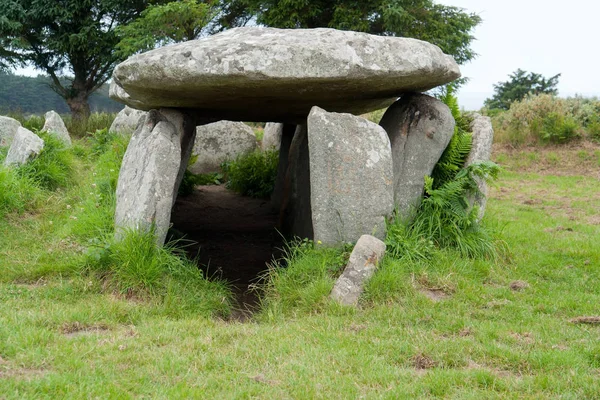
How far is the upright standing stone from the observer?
6609 mm

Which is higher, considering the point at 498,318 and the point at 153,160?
the point at 153,160

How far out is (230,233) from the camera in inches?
410

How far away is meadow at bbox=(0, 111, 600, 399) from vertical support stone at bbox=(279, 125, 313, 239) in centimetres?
221

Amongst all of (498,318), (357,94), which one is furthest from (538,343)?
(357,94)

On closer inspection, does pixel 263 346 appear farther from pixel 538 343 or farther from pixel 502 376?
pixel 538 343

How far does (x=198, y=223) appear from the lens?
11.0m

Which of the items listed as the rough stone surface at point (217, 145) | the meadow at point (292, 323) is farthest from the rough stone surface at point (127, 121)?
the meadow at point (292, 323)

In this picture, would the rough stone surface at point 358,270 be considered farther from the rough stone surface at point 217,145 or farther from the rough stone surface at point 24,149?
the rough stone surface at point 217,145

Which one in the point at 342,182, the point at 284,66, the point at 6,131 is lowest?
the point at 6,131

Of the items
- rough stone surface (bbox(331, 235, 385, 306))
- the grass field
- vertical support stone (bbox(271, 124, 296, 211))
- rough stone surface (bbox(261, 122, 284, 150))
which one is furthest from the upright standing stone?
rough stone surface (bbox(261, 122, 284, 150))

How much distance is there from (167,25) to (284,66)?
18.5 meters

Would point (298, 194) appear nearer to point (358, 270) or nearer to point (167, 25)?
point (358, 270)

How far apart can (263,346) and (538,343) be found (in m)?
2.07

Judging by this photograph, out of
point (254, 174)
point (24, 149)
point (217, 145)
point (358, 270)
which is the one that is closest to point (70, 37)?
point (217, 145)
